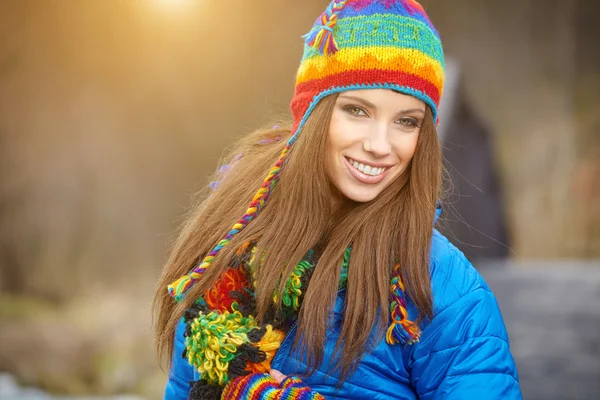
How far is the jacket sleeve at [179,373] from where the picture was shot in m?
2.00

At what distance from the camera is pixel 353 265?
1773 millimetres

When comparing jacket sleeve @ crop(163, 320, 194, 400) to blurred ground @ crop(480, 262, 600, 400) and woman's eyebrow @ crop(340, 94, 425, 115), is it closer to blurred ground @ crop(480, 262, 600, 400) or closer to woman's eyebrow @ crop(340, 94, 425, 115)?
woman's eyebrow @ crop(340, 94, 425, 115)

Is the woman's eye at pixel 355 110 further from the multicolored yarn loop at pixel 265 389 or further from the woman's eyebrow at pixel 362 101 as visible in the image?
the multicolored yarn loop at pixel 265 389

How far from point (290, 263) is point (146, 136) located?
103 inches

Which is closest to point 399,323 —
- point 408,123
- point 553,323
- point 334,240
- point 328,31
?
point 334,240

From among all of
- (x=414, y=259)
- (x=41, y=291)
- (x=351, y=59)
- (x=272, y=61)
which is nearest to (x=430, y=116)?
(x=351, y=59)

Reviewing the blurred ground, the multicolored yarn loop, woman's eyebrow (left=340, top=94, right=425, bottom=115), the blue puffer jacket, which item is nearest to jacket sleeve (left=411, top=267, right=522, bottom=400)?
the blue puffer jacket

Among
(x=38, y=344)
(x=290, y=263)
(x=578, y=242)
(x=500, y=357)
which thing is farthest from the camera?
(x=578, y=242)

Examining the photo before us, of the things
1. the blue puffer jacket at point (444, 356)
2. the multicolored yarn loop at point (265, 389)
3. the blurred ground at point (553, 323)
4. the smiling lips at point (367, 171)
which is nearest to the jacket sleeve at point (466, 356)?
the blue puffer jacket at point (444, 356)

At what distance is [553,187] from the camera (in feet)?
16.8

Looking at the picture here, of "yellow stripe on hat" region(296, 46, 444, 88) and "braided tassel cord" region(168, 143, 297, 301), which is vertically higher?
"yellow stripe on hat" region(296, 46, 444, 88)

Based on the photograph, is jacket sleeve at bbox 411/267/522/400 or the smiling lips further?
the smiling lips

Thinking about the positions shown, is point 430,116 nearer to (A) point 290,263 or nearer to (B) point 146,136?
(A) point 290,263

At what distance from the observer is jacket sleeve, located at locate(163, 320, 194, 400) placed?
6.55 ft
